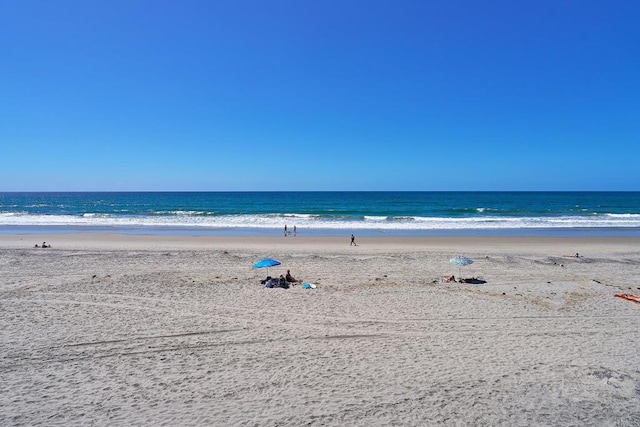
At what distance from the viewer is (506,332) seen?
833cm

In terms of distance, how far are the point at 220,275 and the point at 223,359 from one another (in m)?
6.75

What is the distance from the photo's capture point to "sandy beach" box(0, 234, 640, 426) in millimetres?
5461

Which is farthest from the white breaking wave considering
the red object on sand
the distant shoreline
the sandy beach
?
the red object on sand

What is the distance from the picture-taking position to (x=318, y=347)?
749 cm

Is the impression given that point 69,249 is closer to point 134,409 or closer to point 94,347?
point 94,347

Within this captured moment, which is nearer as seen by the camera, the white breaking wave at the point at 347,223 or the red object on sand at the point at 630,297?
the red object on sand at the point at 630,297

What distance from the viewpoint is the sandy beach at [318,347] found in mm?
5461

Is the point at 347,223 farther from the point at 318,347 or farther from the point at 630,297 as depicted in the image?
the point at 318,347

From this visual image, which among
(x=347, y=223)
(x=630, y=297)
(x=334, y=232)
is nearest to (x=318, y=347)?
(x=630, y=297)

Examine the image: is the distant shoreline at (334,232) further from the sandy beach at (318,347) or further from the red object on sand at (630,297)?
the red object on sand at (630,297)

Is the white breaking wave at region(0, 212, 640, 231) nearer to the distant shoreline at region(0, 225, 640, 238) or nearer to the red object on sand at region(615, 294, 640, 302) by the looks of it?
the distant shoreline at region(0, 225, 640, 238)

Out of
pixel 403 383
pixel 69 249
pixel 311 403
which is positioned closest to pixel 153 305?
pixel 311 403

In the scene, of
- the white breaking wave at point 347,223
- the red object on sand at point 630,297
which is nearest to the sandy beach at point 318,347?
the red object on sand at point 630,297

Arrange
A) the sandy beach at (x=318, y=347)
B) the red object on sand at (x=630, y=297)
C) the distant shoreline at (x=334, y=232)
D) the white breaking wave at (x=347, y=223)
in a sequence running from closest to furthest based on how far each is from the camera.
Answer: the sandy beach at (x=318, y=347) → the red object on sand at (x=630, y=297) → the distant shoreline at (x=334, y=232) → the white breaking wave at (x=347, y=223)
